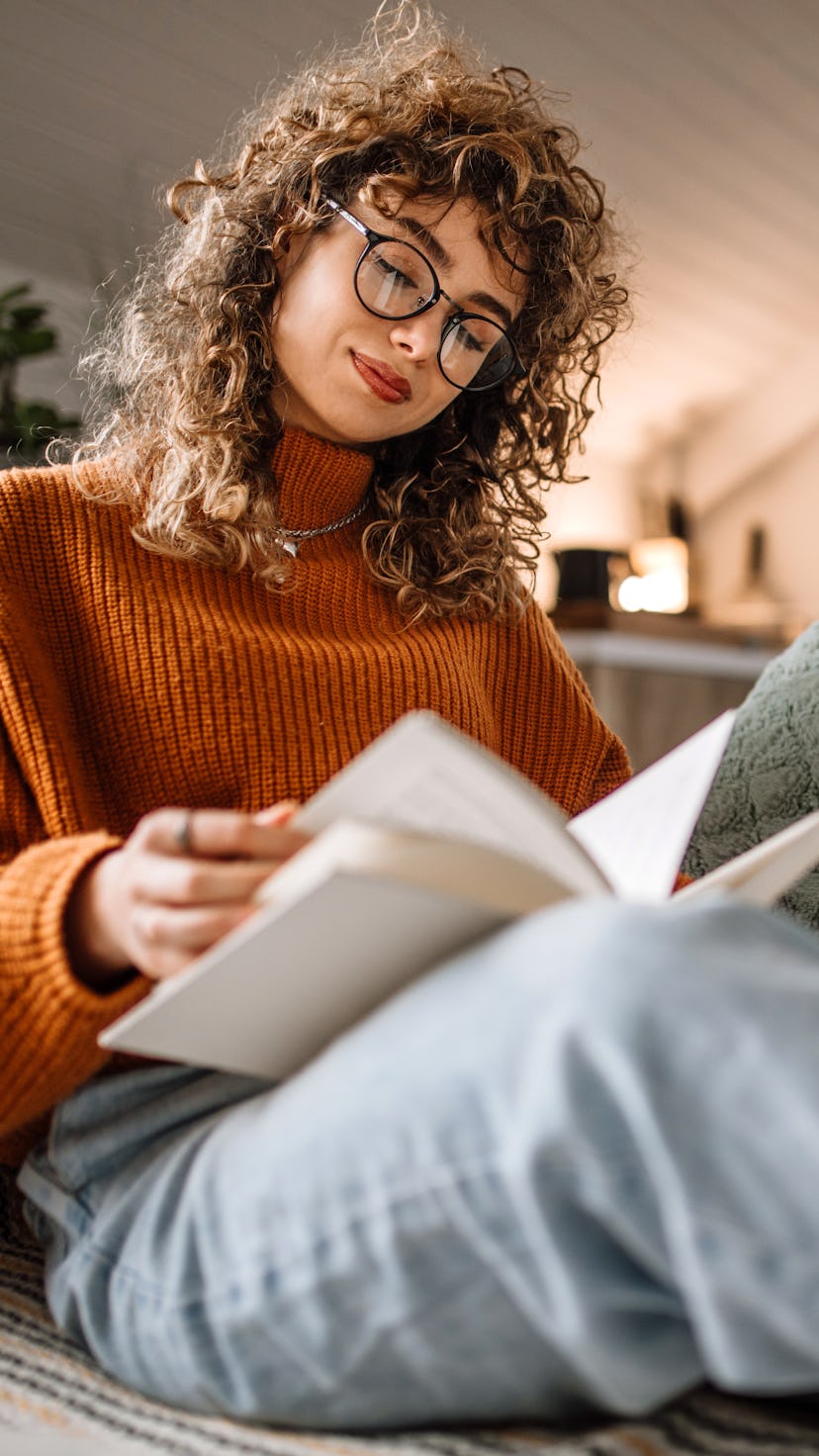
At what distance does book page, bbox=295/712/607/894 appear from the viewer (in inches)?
20.7

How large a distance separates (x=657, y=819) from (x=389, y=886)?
7.8 inches

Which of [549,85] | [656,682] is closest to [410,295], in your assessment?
[549,85]

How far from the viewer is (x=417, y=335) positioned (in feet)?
3.34

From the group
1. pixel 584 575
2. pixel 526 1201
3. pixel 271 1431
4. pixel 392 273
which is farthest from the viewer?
pixel 584 575

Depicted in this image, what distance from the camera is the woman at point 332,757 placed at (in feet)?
1.65

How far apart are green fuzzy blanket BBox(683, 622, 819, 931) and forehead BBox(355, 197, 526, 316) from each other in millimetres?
450

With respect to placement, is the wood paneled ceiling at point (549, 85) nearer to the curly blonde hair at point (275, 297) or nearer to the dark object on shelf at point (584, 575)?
the dark object on shelf at point (584, 575)

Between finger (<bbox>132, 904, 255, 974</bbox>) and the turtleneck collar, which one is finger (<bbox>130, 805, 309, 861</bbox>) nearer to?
finger (<bbox>132, 904, 255, 974</bbox>)

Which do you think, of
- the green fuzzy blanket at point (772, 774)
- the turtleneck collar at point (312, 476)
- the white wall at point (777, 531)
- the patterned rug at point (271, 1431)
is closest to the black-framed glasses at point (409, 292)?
the turtleneck collar at point (312, 476)

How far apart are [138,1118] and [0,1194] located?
28 cm

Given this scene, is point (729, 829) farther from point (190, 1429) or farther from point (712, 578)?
point (712, 578)

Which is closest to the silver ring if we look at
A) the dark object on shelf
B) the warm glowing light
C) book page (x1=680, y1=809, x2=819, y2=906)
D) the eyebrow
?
book page (x1=680, y1=809, x2=819, y2=906)

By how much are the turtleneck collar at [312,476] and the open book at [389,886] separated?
56cm

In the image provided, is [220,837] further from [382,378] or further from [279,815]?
[382,378]
